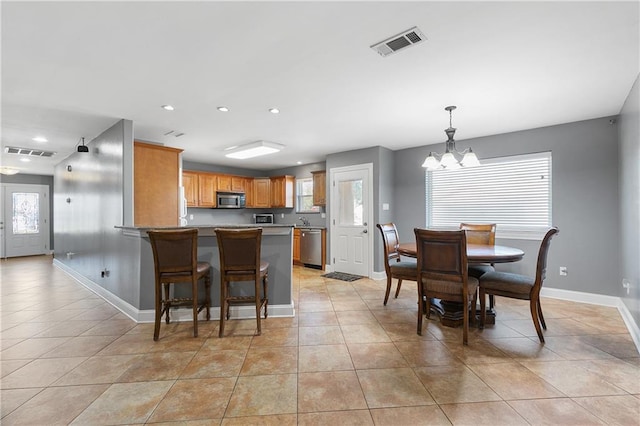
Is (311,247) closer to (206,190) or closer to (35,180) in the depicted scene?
(206,190)

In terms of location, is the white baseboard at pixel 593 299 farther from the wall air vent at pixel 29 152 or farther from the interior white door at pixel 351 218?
the wall air vent at pixel 29 152

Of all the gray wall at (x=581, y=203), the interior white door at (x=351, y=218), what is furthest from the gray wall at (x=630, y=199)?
the interior white door at (x=351, y=218)

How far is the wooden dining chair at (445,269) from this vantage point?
258cm

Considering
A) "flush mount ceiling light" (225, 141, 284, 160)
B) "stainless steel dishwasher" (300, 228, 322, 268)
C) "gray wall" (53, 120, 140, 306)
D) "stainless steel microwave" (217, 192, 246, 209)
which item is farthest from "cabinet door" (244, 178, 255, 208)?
"gray wall" (53, 120, 140, 306)

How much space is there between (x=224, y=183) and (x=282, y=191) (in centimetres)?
139

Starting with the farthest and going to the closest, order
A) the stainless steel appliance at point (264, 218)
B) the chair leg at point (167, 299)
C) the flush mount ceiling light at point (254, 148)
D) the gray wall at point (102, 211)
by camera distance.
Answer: the stainless steel appliance at point (264, 218)
the flush mount ceiling light at point (254, 148)
the gray wall at point (102, 211)
the chair leg at point (167, 299)

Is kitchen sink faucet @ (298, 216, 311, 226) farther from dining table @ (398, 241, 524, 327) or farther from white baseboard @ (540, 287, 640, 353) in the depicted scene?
white baseboard @ (540, 287, 640, 353)

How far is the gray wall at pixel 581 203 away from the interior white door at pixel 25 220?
1139 centimetres

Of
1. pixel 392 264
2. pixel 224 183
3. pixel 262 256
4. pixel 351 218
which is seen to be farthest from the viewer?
pixel 224 183

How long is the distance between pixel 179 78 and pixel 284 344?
257 centimetres

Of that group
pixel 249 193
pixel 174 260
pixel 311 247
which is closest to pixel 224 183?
pixel 249 193

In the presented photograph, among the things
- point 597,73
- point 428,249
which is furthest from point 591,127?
point 428,249

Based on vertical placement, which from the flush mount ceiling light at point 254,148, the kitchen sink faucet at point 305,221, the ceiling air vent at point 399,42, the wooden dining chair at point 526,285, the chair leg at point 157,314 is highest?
the ceiling air vent at point 399,42

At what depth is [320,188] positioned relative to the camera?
21.2ft
